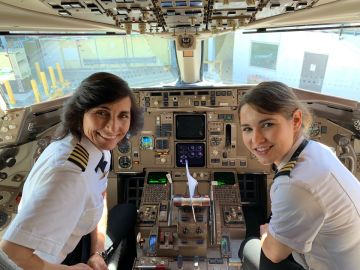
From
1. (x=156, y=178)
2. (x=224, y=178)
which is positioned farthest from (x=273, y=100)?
(x=156, y=178)

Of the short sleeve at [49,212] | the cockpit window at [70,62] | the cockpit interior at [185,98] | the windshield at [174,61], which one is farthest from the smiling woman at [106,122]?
the cockpit window at [70,62]

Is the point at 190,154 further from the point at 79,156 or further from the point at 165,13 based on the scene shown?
the point at 79,156

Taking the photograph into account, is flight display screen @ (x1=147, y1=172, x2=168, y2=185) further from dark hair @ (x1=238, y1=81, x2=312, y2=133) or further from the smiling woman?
dark hair @ (x1=238, y1=81, x2=312, y2=133)

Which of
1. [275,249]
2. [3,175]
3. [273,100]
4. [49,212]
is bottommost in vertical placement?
[3,175]

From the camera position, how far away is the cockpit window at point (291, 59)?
356 centimetres

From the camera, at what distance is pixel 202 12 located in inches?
76.2

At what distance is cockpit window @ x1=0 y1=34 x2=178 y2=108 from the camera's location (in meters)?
3.39

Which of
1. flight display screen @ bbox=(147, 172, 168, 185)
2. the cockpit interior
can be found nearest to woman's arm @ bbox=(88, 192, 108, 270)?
the cockpit interior

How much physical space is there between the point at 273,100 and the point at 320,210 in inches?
17.9

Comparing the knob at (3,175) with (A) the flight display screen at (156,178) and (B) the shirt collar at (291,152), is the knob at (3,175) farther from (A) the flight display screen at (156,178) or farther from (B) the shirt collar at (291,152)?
(B) the shirt collar at (291,152)

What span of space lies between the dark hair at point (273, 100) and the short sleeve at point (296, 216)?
0.30 metres

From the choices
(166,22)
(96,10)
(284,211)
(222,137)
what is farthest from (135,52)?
(284,211)

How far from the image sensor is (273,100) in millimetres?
1396

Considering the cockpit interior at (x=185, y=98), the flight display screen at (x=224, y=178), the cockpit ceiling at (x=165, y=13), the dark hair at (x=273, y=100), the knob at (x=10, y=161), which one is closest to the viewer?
the dark hair at (x=273, y=100)
